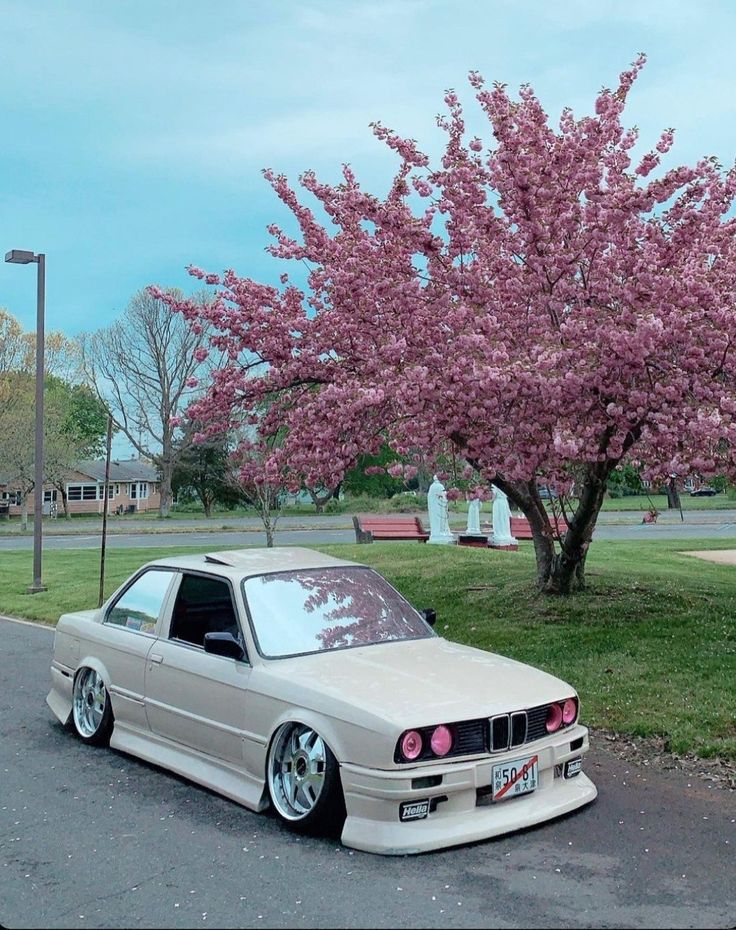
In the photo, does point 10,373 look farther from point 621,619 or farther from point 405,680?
point 405,680

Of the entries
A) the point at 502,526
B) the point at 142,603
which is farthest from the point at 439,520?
the point at 142,603

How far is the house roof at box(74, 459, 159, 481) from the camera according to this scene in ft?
245

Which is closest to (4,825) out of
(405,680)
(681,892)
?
(405,680)

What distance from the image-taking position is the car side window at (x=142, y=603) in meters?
6.89

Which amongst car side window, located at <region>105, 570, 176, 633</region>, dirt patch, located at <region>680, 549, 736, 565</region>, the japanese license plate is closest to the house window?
dirt patch, located at <region>680, 549, 736, 565</region>

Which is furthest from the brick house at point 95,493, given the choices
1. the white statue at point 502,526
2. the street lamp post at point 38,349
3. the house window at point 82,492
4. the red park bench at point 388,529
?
the street lamp post at point 38,349

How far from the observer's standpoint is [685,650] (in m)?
9.19

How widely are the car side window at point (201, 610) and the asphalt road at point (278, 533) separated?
21622mm

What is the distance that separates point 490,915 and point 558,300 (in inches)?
291

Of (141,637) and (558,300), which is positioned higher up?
(558,300)

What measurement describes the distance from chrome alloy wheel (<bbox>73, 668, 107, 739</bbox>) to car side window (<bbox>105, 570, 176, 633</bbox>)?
46cm

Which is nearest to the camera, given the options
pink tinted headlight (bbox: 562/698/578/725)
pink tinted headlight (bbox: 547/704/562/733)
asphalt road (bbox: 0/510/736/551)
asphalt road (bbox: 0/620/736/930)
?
asphalt road (bbox: 0/620/736/930)

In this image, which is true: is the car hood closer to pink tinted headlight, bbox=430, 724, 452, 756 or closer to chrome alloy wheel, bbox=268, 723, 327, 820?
pink tinted headlight, bbox=430, 724, 452, 756

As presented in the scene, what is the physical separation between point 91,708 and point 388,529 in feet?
56.7
